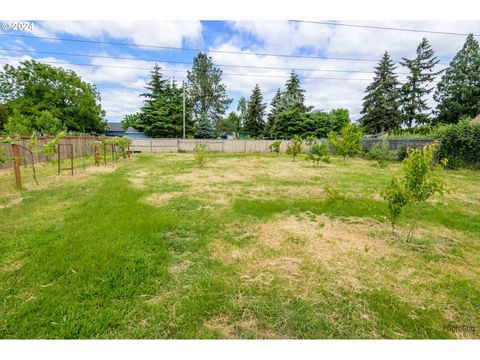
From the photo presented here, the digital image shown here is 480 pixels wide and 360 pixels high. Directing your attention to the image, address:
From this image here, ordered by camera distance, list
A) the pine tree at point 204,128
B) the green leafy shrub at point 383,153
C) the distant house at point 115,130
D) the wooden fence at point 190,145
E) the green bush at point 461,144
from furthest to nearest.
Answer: the distant house at point 115,130 → the pine tree at point 204,128 → the wooden fence at point 190,145 → the green leafy shrub at point 383,153 → the green bush at point 461,144

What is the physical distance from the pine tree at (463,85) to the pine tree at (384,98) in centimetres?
484

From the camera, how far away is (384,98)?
2622 cm

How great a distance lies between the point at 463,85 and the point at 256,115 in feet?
76.5

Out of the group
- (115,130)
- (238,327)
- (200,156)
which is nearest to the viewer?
(238,327)

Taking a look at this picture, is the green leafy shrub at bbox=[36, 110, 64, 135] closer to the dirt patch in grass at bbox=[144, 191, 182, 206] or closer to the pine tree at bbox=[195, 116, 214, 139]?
the pine tree at bbox=[195, 116, 214, 139]

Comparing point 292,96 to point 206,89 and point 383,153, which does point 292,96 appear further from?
point 383,153

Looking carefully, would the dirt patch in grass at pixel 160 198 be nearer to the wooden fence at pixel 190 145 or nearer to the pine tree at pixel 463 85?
the wooden fence at pixel 190 145

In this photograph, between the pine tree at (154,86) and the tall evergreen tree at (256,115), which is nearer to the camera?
the pine tree at (154,86)

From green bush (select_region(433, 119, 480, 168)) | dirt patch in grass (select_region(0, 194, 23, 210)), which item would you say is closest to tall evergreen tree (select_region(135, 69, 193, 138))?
dirt patch in grass (select_region(0, 194, 23, 210))

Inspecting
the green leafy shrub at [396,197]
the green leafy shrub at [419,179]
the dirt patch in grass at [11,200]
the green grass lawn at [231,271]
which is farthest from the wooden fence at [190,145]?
the green leafy shrub at [419,179]

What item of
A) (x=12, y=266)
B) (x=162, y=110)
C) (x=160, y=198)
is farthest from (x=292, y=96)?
(x=12, y=266)

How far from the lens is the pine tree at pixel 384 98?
1027 inches

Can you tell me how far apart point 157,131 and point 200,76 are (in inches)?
439
